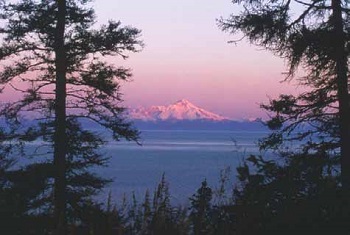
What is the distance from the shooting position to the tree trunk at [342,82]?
45.6ft

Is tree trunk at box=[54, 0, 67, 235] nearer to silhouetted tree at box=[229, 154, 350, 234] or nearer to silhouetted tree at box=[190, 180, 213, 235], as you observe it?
silhouetted tree at box=[229, 154, 350, 234]

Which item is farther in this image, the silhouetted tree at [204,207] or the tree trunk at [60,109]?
the tree trunk at [60,109]

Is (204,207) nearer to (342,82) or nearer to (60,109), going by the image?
(342,82)

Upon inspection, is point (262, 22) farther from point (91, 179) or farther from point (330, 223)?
point (330, 223)

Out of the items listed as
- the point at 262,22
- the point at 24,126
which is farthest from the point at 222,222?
the point at 24,126

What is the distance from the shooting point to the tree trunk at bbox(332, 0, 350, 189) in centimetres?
1390

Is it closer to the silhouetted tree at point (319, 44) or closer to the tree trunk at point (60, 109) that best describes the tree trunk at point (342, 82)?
the silhouetted tree at point (319, 44)

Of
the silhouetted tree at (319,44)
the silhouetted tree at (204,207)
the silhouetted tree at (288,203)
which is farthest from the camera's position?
the silhouetted tree at (319,44)

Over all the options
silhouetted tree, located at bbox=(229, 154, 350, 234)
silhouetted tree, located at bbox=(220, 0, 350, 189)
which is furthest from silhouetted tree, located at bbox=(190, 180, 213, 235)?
silhouetted tree, located at bbox=(220, 0, 350, 189)

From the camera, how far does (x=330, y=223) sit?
415 cm

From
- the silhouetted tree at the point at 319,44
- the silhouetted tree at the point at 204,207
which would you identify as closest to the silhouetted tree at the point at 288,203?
the silhouetted tree at the point at 204,207

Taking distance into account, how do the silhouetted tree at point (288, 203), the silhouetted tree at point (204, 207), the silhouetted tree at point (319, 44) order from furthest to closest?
the silhouetted tree at point (319, 44) < the silhouetted tree at point (204, 207) < the silhouetted tree at point (288, 203)

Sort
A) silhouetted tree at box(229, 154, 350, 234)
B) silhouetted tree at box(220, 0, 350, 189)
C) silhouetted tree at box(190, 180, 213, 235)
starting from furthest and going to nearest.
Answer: silhouetted tree at box(220, 0, 350, 189), silhouetted tree at box(190, 180, 213, 235), silhouetted tree at box(229, 154, 350, 234)

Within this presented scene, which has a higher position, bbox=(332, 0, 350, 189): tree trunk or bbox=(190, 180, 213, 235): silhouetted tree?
bbox=(332, 0, 350, 189): tree trunk
